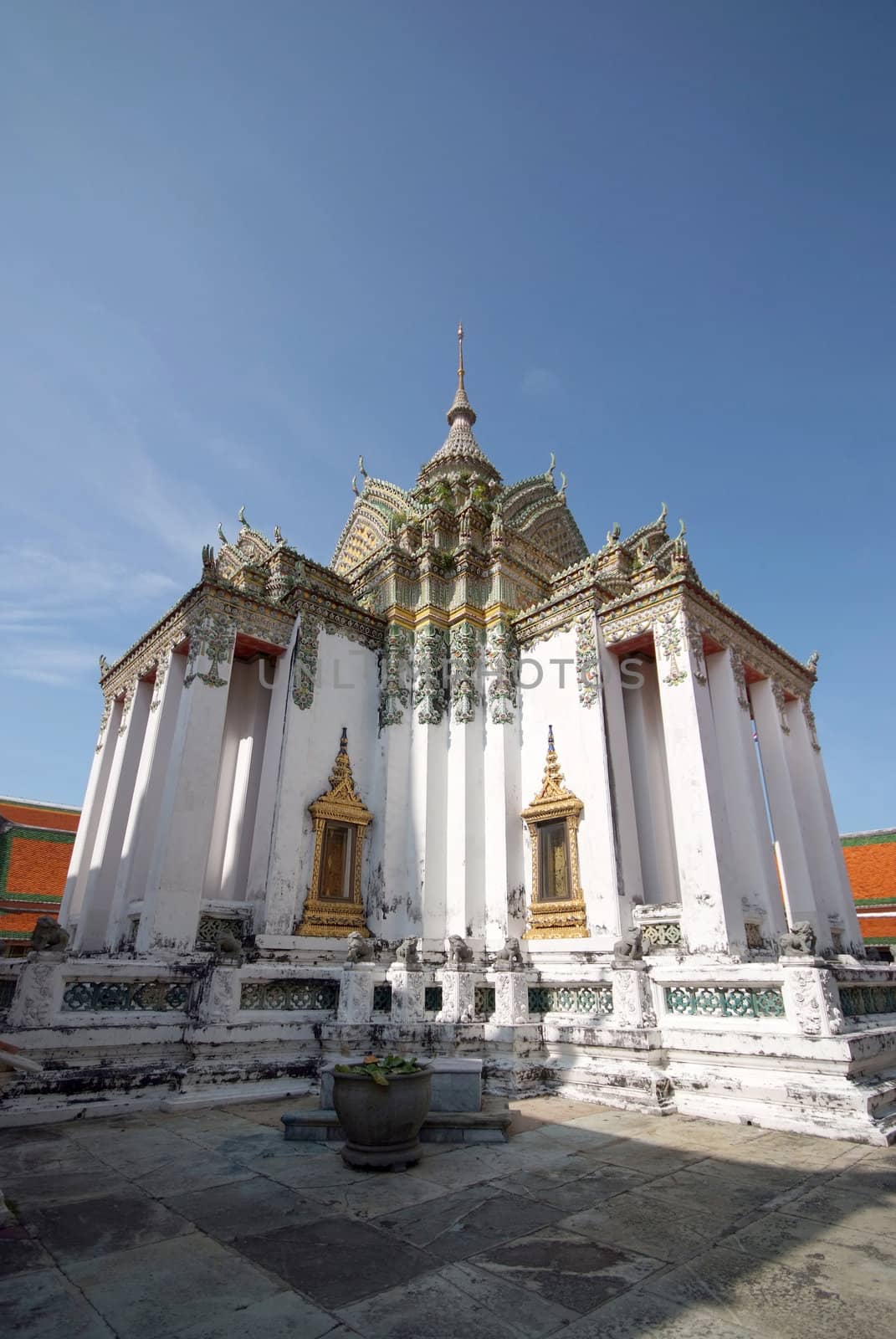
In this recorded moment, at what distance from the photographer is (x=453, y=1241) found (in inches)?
142

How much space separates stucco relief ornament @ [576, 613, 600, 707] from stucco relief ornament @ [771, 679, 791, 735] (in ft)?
14.6

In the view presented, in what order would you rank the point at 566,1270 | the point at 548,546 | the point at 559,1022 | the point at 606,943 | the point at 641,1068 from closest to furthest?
the point at 566,1270, the point at 641,1068, the point at 559,1022, the point at 606,943, the point at 548,546

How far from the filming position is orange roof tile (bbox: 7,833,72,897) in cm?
2134

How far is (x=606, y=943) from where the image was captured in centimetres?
1090

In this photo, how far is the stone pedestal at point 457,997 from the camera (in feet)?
30.8

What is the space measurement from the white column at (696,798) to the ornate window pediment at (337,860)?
552cm

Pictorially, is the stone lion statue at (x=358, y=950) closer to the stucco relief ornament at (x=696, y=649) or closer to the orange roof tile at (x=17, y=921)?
the stucco relief ornament at (x=696, y=649)

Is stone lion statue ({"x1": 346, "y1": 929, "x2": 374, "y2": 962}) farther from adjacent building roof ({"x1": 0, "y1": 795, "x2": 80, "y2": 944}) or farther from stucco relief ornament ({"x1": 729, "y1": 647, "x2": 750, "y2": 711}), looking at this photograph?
adjacent building roof ({"x1": 0, "y1": 795, "x2": 80, "y2": 944})

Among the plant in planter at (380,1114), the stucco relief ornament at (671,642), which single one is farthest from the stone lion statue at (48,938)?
the stucco relief ornament at (671,642)

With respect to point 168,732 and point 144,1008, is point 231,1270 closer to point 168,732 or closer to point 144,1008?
point 144,1008

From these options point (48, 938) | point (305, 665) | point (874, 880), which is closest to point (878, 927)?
point (874, 880)

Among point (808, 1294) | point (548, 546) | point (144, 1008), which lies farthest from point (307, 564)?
point (808, 1294)

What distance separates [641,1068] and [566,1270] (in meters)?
4.81

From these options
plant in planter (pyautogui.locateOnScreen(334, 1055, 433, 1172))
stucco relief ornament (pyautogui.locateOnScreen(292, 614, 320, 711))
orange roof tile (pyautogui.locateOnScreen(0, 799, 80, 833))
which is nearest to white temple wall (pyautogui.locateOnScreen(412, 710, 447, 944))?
stucco relief ornament (pyautogui.locateOnScreen(292, 614, 320, 711))
